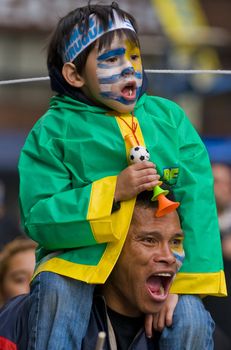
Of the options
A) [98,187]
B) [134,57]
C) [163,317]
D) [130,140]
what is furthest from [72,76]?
[163,317]

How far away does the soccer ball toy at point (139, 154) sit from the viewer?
498 cm

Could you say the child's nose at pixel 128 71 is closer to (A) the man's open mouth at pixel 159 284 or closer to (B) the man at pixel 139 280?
(B) the man at pixel 139 280

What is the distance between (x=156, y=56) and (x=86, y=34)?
22540 mm

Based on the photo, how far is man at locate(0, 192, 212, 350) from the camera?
5055mm

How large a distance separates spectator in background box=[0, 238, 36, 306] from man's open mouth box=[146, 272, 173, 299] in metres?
2.92

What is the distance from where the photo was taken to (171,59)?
26.9 meters

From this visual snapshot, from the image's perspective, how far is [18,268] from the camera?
7945 mm

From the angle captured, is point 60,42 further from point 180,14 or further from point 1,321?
point 180,14

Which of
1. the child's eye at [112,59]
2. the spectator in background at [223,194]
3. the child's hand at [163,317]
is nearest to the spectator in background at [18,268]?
the spectator in background at [223,194]

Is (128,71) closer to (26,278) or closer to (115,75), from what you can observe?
(115,75)

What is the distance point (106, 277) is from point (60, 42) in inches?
42.3

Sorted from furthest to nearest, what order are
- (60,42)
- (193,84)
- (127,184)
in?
1. (193,84)
2. (60,42)
3. (127,184)

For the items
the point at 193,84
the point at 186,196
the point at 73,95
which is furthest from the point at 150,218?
the point at 193,84

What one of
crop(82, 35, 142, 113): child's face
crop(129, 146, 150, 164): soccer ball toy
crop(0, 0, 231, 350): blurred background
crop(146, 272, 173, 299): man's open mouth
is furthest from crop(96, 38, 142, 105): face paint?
crop(0, 0, 231, 350): blurred background
